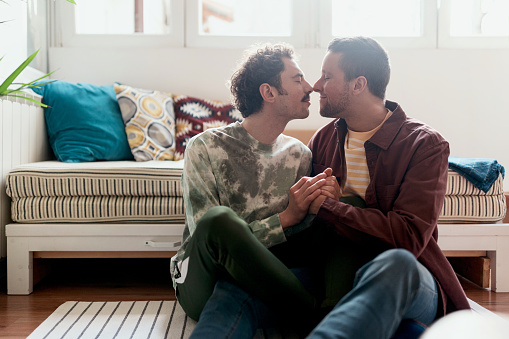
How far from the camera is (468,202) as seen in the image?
2121 mm

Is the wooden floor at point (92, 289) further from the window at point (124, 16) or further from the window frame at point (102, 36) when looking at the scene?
the window at point (124, 16)

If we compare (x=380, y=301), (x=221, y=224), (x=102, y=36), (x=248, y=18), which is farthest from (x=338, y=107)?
(x=102, y=36)

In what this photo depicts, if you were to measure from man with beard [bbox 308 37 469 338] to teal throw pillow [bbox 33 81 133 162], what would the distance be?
1.19 meters

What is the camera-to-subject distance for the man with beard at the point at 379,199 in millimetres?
993

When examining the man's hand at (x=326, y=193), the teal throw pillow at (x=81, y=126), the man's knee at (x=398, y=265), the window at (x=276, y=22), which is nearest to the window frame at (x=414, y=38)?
the window at (x=276, y=22)

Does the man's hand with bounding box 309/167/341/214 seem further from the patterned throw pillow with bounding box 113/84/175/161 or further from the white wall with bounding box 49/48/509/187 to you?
the white wall with bounding box 49/48/509/187

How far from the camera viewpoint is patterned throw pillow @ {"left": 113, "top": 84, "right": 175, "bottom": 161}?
8.34ft

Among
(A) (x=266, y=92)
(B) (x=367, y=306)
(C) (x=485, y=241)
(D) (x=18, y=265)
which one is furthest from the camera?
(C) (x=485, y=241)

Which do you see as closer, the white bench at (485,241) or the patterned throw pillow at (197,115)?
the white bench at (485,241)

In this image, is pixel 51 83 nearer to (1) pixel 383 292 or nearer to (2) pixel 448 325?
(1) pixel 383 292

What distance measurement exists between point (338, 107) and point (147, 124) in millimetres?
1317

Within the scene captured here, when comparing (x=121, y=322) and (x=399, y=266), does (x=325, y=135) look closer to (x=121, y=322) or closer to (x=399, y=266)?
(x=399, y=266)

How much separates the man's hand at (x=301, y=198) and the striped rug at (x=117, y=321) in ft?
1.65

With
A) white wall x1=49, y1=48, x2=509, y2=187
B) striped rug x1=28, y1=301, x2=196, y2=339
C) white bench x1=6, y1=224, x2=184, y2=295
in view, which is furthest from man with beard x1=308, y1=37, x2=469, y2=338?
white wall x1=49, y1=48, x2=509, y2=187
